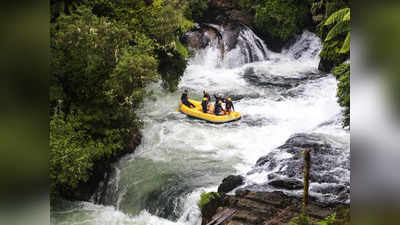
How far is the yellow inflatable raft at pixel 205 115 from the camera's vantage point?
12.9ft

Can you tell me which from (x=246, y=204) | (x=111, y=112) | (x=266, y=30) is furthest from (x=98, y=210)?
(x=266, y=30)

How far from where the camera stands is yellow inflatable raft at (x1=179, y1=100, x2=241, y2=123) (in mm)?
3920

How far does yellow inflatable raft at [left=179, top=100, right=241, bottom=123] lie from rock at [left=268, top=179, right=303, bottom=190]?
653 millimetres

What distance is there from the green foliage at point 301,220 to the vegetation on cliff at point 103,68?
1.59 meters

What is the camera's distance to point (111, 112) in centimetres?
410

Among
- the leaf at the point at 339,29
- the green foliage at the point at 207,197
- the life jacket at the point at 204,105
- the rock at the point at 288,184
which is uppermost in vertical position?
the leaf at the point at 339,29

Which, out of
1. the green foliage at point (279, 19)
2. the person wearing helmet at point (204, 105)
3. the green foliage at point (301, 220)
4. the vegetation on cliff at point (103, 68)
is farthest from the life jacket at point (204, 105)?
the green foliage at point (301, 220)

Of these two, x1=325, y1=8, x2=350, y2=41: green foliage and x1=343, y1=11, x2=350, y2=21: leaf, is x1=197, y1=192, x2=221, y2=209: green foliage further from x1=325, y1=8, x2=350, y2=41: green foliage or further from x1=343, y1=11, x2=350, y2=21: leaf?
x1=343, y1=11, x2=350, y2=21: leaf

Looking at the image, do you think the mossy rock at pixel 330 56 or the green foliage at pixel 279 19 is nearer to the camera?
the mossy rock at pixel 330 56

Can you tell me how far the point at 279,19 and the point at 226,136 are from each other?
1.19 meters

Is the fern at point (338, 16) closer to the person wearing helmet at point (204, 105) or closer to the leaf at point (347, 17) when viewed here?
the leaf at point (347, 17)

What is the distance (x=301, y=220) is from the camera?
362cm

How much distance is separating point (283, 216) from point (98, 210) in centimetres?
165

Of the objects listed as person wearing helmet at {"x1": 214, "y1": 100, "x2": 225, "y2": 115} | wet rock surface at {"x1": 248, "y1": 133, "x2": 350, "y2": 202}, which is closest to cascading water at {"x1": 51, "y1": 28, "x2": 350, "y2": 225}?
wet rock surface at {"x1": 248, "y1": 133, "x2": 350, "y2": 202}
